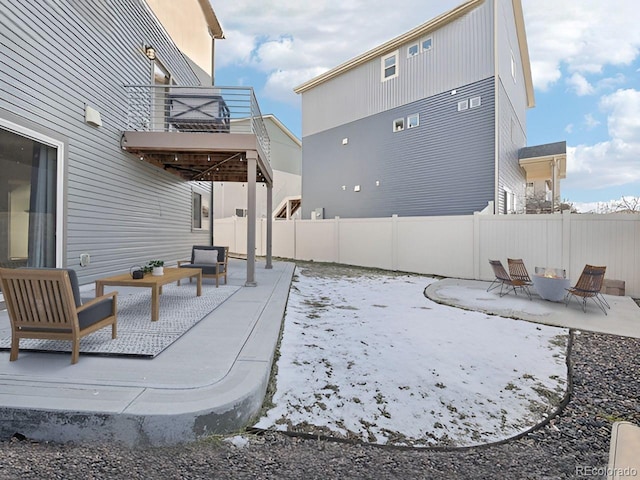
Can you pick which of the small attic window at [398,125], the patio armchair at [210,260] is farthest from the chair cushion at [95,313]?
the small attic window at [398,125]

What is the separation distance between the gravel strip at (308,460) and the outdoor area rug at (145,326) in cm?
114

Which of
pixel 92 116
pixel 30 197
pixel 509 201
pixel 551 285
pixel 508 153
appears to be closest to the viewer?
pixel 30 197

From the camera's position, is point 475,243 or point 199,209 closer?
point 475,243

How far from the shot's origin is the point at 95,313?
3.19 m

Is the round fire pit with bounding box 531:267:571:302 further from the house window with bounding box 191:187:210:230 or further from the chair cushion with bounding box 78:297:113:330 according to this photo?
the house window with bounding box 191:187:210:230

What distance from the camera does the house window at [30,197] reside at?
14.7 ft

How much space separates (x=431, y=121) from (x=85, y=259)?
12040 mm

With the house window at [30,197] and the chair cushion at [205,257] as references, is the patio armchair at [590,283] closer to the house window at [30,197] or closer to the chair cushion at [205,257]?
the chair cushion at [205,257]

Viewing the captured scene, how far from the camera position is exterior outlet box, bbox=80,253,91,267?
5.88 meters

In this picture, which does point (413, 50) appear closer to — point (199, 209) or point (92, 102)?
point (199, 209)

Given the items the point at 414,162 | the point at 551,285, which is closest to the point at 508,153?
the point at 414,162

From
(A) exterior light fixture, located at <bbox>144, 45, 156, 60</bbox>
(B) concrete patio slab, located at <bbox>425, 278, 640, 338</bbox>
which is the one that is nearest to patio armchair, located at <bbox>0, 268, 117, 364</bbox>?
(B) concrete patio slab, located at <bbox>425, 278, 640, 338</bbox>

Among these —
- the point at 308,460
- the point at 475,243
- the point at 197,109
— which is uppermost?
the point at 197,109

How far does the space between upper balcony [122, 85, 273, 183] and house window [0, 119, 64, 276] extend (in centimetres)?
198
